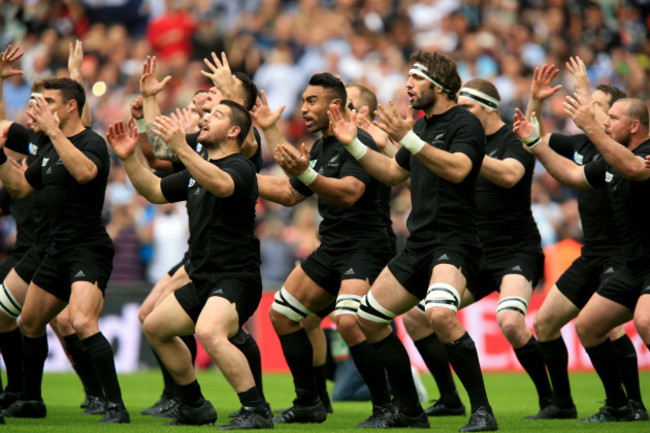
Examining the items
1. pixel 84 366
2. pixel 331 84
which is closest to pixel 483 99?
pixel 331 84

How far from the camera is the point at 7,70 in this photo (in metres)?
9.53

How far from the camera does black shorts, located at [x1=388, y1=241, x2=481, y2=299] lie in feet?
25.4

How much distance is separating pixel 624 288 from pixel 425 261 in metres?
1.81

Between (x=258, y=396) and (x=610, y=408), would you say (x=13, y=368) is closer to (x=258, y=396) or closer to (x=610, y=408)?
(x=258, y=396)

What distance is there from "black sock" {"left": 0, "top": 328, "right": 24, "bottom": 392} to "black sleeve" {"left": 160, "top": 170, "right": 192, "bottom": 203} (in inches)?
88.6

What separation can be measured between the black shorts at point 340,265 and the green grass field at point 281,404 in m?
1.25

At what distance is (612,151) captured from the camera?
309 inches

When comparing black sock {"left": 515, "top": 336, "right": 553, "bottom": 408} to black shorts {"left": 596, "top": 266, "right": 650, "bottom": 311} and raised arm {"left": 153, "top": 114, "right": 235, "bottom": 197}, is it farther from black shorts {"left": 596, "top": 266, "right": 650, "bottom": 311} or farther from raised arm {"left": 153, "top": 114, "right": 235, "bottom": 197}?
raised arm {"left": 153, "top": 114, "right": 235, "bottom": 197}

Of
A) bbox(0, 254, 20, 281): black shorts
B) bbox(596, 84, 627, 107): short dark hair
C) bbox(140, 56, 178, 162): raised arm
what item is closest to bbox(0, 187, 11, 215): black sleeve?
bbox(0, 254, 20, 281): black shorts

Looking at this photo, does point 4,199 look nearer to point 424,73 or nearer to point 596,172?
point 424,73

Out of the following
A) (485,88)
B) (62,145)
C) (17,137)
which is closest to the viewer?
(62,145)

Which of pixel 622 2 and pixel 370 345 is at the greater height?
pixel 622 2

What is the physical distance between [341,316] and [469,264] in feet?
4.06

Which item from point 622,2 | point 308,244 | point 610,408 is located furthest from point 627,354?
point 622,2
